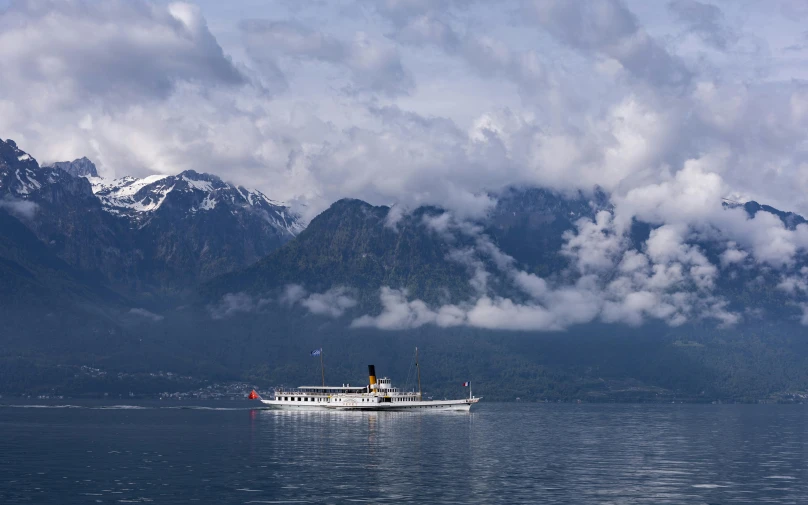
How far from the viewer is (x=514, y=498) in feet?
433

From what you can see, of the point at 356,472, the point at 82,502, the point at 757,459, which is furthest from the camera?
the point at 757,459

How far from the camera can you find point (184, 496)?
131875mm

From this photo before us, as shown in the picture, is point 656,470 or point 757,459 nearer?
point 656,470

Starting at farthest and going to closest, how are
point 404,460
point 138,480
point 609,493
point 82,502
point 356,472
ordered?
point 404,460 < point 356,472 < point 138,480 < point 609,493 < point 82,502

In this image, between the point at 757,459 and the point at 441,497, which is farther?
the point at 757,459

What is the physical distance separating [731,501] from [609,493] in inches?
624

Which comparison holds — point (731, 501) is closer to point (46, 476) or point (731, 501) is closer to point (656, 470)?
point (656, 470)

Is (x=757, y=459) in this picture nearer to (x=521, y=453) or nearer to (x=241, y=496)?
(x=521, y=453)

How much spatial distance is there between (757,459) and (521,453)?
147 feet

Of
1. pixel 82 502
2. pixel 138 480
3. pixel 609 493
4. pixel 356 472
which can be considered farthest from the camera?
pixel 356 472

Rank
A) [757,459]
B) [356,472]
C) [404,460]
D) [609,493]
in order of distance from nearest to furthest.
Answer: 1. [609,493]
2. [356,472]
3. [404,460]
4. [757,459]

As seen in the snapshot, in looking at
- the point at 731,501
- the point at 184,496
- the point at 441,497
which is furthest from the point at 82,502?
the point at 731,501

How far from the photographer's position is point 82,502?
126m

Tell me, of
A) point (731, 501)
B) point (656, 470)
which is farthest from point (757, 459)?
point (731, 501)
